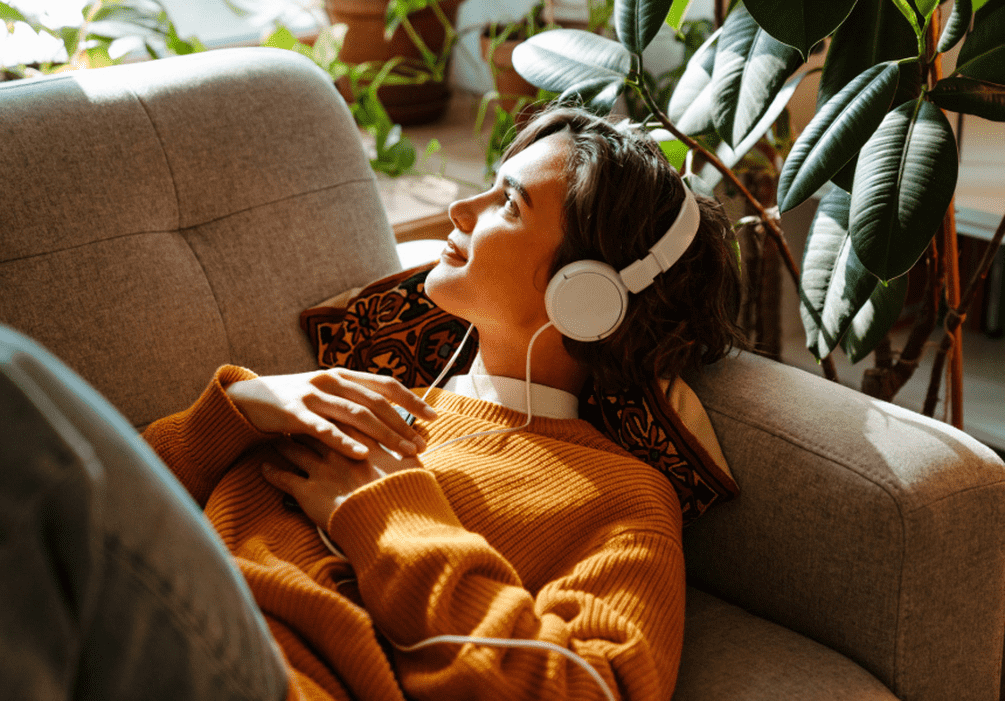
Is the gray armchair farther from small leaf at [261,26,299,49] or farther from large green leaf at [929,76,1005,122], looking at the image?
small leaf at [261,26,299,49]

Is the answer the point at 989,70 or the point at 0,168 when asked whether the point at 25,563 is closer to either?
the point at 0,168

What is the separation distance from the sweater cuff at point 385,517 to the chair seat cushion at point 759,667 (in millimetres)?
324

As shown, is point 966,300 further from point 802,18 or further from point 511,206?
point 511,206

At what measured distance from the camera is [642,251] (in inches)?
41.9

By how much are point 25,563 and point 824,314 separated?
967 millimetres

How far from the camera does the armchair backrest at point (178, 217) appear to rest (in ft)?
3.59

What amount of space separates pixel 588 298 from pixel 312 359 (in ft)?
1.63

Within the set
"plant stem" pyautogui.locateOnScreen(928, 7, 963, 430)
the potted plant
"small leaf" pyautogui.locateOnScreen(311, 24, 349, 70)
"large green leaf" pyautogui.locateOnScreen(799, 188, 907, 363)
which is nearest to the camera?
"large green leaf" pyautogui.locateOnScreen(799, 188, 907, 363)

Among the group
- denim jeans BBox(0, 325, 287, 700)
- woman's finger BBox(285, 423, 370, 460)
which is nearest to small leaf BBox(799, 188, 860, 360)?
woman's finger BBox(285, 423, 370, 460)

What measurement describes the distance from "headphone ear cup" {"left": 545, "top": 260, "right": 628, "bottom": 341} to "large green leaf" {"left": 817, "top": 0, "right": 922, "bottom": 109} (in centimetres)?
37

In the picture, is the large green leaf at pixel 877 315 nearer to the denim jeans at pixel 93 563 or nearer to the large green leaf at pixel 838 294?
the large green leaf at pixel 838 294

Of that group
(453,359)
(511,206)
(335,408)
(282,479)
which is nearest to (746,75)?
(511,206)

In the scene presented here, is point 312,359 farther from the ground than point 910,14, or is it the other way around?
point 910,14

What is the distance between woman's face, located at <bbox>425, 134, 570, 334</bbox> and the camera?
1.06m
